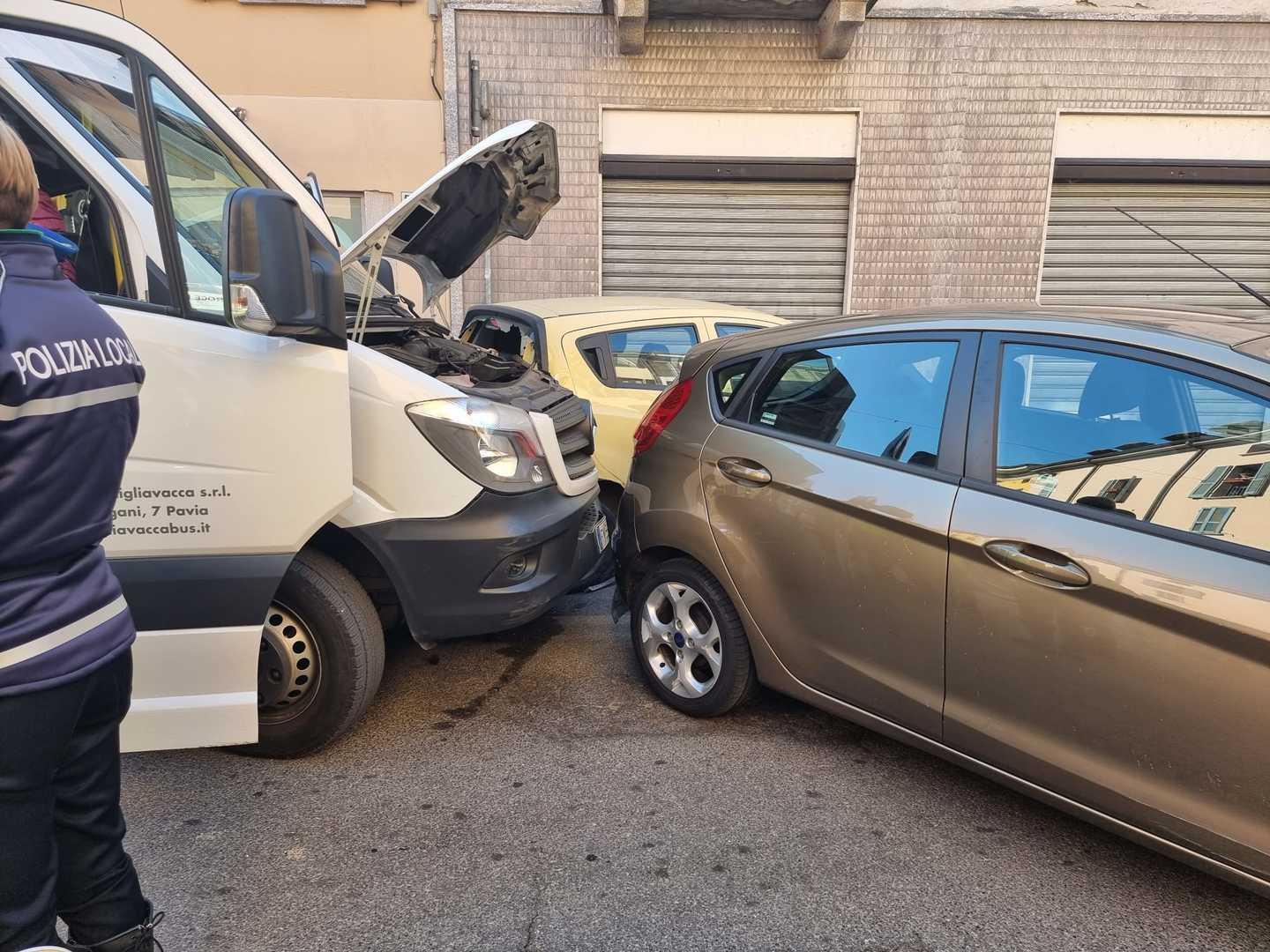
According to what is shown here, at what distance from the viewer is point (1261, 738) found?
1.84 meters

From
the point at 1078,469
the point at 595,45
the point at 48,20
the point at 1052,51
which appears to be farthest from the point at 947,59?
the point at 48,20

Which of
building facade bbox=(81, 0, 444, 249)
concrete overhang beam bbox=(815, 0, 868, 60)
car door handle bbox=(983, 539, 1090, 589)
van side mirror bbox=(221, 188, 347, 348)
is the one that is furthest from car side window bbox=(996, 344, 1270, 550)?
building facade bbox=(81, 0, 444, 249)

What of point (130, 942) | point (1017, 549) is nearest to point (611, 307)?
point (1017, 549)

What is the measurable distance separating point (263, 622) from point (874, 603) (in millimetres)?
1988

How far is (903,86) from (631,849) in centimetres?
946

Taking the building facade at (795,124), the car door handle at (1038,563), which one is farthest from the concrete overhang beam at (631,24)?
the car door handle at (1038,563)

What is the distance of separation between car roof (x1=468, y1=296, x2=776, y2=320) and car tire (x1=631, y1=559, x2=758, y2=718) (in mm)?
2355

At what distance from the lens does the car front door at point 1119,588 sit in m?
1.90

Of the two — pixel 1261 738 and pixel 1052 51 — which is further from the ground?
A: pixel 1052 51

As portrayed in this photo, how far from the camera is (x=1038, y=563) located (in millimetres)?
2180

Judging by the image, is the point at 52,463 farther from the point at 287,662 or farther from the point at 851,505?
the point at 851,505

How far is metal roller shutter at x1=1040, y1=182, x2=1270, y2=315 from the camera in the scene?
981cm

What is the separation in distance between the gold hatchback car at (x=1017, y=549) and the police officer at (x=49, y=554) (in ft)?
6.56

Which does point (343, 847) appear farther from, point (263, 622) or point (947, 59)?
point (947, 59)
